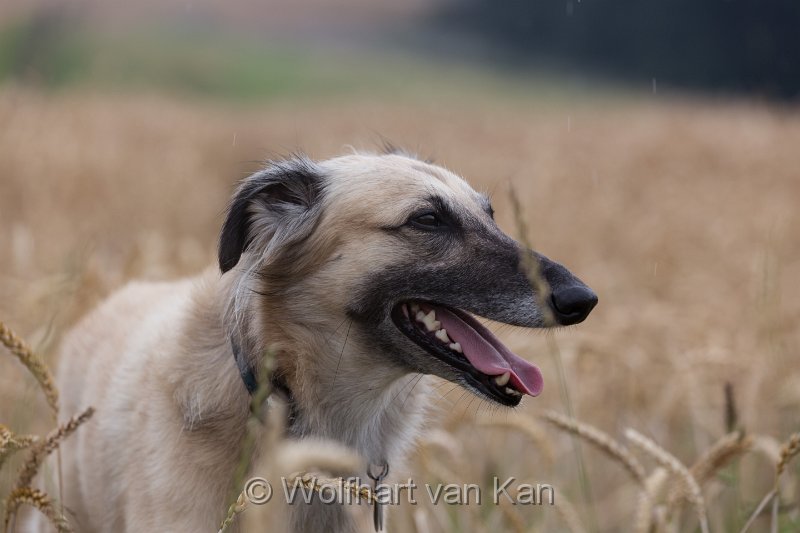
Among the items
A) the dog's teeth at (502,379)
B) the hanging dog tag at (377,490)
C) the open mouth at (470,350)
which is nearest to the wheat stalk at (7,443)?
the hanging dog tag at (377,490)

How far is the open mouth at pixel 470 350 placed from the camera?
2973mm

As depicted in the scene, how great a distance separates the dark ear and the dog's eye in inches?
17.5

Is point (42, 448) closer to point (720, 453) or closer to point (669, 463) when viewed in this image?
point (669, 463)

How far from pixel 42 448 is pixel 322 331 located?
117cm

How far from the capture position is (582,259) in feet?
29.2

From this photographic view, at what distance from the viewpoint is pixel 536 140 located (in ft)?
55.8

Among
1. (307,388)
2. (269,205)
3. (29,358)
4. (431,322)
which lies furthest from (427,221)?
(29,358)

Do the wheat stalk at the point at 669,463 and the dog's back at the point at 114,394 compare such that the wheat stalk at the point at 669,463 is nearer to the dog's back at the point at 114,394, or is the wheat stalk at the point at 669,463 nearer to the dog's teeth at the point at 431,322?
the dog's teeth at the point at 431,322

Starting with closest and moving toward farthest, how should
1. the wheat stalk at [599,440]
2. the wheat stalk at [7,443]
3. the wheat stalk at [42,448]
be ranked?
the wheat stalk at [7,443]
the wheat stalk at [42,448]
the wheat stalk at [599,440]

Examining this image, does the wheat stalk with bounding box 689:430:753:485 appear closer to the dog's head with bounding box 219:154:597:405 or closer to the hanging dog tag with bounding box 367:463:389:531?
the dog's head with bounding box 219:154:597:405

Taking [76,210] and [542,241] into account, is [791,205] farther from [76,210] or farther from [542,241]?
[76,210]

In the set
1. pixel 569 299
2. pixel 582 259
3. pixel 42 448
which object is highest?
pixel 569 299

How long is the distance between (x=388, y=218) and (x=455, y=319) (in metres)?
0.45

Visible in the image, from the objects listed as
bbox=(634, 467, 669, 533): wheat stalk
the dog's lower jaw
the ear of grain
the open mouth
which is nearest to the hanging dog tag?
the dog's lower jaw
